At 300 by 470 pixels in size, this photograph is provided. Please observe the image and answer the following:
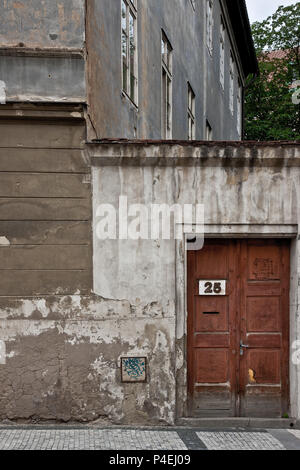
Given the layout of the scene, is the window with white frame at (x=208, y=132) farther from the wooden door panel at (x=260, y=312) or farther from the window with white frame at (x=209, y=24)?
the wooden door panel at (x=260, y=312)

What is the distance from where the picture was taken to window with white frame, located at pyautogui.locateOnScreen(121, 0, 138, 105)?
8.59 meters

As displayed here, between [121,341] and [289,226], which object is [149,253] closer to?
[121,341]

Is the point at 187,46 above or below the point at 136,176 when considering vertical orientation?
above

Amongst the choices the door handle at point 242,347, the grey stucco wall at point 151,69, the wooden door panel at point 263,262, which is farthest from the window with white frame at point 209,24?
the door handle at point 242,347

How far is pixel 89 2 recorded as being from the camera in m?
6.61

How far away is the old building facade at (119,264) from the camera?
629cm

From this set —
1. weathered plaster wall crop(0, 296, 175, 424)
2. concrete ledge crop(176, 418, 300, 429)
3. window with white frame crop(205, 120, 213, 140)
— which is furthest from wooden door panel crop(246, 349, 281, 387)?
window with white frame crop(205, 120, 213, 140)

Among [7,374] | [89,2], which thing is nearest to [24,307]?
[7,374]

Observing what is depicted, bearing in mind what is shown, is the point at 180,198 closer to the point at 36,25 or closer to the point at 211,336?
the point at 211,336

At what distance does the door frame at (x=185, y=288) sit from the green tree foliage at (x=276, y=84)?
2096 centimetres

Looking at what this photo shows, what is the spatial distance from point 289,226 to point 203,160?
135 cm

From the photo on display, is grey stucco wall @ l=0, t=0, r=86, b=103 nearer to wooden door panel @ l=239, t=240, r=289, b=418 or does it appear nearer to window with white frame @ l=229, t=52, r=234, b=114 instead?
wooden door panel @ l=239, t=240, r=289, b=418

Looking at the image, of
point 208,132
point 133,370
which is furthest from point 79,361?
point 208,132

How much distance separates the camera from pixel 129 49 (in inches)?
349
